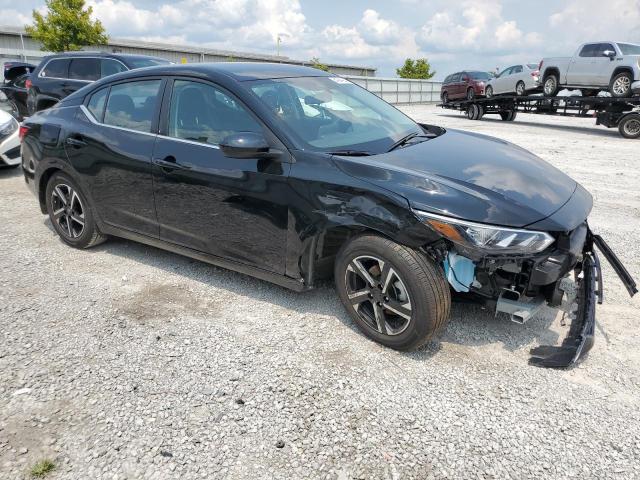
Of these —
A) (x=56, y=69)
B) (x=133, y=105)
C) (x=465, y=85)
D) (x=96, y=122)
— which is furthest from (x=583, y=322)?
(x=465, y=85)

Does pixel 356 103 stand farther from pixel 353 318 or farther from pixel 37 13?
pixel 37 13

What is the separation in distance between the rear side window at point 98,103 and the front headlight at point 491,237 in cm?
331

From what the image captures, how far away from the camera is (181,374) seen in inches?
118

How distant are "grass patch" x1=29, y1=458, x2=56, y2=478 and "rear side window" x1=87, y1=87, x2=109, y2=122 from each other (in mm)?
3052

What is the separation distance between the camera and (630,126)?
14.4m

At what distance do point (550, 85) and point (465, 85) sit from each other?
7415 millimetres

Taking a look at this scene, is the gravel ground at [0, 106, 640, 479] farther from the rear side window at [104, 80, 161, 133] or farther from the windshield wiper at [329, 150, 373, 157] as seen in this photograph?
the rear side window at [104, 80, 161, 133]

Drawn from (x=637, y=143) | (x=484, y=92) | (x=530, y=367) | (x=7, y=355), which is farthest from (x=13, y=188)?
(x=484, y=92)

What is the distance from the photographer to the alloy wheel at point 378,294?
3.03 m

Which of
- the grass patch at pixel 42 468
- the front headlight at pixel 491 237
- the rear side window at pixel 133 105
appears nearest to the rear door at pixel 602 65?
the front headlight at pixel 491 237

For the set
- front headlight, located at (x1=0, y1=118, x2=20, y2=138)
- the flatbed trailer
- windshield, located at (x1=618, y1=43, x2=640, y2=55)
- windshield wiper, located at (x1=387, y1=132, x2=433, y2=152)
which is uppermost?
windshield, located at (x1=618, y1=43, x2=640, y2=55)

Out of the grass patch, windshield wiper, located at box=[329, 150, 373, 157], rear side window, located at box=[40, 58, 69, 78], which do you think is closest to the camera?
the grass patch

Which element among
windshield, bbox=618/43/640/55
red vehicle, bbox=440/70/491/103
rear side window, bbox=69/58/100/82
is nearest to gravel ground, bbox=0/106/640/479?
rear side window, bbox=69/58/100/82

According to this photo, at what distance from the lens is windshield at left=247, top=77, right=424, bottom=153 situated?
347 cm
